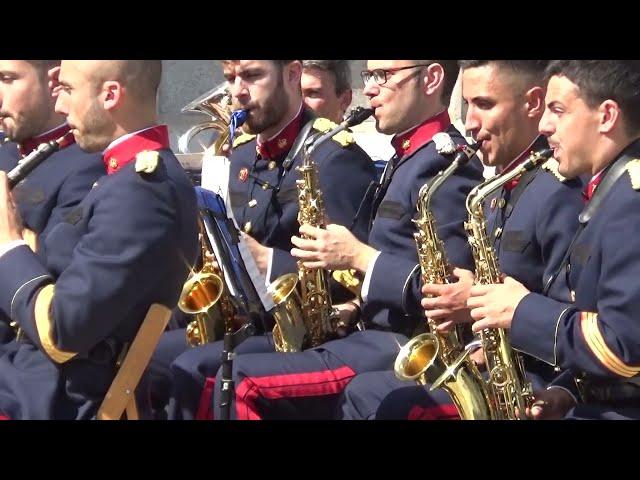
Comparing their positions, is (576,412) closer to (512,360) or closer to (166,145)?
(512,360)

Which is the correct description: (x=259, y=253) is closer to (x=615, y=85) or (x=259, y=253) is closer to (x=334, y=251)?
(x=334, y=251)

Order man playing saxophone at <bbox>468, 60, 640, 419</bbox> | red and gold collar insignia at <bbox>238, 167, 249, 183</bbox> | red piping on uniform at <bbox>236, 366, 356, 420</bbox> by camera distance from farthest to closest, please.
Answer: red and gold collar insignia at <bbox>238, 167, 249, 183</bbox>
red piping on uniform at <bbox>236, 366, 356, 420</bbox>
man playing saxophone at <bbox>468, 60, 640, 419</bbox>

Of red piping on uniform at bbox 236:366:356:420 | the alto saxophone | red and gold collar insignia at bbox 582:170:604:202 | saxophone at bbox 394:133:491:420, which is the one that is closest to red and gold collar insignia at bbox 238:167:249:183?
the alto saxophone

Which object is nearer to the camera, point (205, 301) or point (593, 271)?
point (593, 271)

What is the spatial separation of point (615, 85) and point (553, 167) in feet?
1.89

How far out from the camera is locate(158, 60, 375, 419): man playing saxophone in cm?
499

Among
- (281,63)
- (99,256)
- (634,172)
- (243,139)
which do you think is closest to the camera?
(634,172)

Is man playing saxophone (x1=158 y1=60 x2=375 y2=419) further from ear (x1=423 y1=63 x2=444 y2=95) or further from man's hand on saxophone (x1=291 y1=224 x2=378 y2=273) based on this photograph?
ear (x1=423 y1=63 x2=444 y2=95)

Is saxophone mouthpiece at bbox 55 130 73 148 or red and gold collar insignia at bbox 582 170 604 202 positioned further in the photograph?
saxophone mouthpiece at bbox 55 130 73 148

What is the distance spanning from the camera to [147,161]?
151 inches

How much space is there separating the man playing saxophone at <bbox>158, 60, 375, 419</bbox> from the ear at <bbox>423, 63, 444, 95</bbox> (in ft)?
1.33

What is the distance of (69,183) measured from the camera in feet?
15.7

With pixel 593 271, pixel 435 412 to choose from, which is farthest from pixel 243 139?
pixel 593 271
